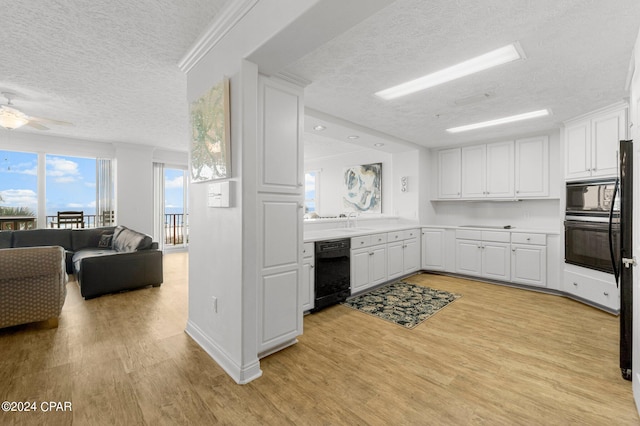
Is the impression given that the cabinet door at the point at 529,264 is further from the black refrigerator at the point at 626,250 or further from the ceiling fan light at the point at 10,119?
the ceiling fan light at the point at 10,119

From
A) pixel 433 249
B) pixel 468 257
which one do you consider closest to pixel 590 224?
pixel 468 257

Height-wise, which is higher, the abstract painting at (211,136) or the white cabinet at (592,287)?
the abstract painting at (211,136)

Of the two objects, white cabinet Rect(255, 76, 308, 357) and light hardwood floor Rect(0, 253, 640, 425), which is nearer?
light hardwood floor Rect(0, 253, 640, 425)

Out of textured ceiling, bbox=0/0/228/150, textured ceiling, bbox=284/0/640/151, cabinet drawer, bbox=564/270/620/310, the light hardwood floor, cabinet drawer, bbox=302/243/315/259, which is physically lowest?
the light hardwood floor

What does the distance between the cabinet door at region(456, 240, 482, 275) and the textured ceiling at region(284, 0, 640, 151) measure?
2.10m

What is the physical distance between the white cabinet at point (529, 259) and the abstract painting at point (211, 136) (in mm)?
4405

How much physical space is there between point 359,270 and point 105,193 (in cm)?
618

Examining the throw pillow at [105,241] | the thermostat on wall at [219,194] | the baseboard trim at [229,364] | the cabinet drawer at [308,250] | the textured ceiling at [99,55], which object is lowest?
the baseboard trim at [229,364]

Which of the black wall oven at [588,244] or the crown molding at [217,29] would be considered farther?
the black wall oven at [588,244]

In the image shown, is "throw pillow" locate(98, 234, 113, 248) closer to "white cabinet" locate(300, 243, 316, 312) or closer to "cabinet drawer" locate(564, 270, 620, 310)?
"white cabinet" locate(300, 243, 316, 312)

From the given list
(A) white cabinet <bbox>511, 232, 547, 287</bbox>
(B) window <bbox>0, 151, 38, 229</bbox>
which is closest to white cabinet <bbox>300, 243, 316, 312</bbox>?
(A) white cabinet <bbox>511, 232, 547, 287</bbox>

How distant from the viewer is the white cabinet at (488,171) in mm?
4771

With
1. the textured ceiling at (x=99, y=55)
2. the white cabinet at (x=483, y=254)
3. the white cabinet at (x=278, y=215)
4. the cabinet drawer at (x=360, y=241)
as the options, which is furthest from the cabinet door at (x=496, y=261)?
the textured ceiling at (x=99, y=55)

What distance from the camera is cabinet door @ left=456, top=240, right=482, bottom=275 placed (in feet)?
15.4
